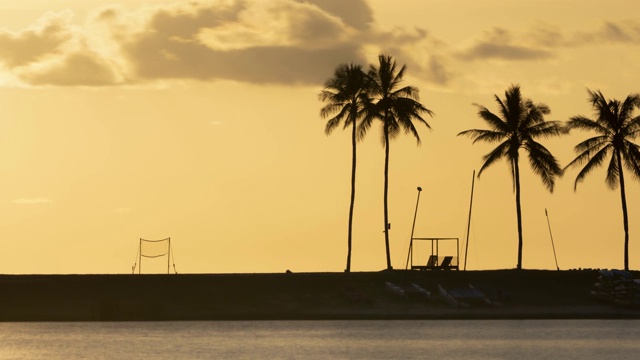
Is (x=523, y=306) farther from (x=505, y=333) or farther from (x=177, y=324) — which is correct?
(x=177, y=324)

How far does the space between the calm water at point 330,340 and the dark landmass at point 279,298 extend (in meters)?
1.07

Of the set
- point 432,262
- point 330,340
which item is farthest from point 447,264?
point 330,340

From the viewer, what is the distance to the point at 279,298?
173 m

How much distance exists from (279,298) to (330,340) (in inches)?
711

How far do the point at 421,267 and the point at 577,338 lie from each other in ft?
86.0

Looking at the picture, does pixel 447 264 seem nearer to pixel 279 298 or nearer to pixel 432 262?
pixel 432 262

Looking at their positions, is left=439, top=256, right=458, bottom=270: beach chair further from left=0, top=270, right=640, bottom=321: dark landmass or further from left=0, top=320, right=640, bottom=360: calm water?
left=0, top=320, right=640, bottom=360: calm water

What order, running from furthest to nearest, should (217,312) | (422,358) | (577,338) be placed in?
1. (217,312)
2. (577,338)
3. (422,358)

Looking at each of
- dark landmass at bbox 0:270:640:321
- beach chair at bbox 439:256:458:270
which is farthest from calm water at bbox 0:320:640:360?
beach chair at bbox 439:256:458:270

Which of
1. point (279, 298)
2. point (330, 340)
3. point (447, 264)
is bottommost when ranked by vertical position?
point (330, 340)

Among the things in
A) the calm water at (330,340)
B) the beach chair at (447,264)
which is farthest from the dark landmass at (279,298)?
the beach chair at (447,264)

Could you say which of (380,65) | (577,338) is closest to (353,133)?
(380,65)

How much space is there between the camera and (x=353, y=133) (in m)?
179

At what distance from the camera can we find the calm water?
143375 mm
